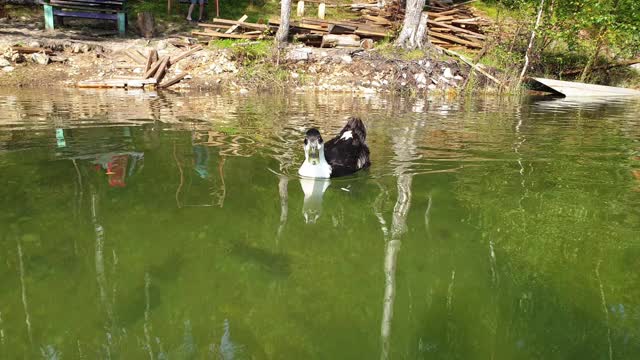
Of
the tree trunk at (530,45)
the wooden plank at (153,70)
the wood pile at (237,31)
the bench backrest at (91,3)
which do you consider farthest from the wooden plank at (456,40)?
the bench backrest at (91,3)

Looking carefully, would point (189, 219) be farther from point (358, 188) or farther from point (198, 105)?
point (198, 105)

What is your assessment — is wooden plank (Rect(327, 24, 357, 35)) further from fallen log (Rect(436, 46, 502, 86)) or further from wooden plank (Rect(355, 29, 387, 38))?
fallen log (Rect(436, 46, 502, 86))

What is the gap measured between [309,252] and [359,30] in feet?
64.7

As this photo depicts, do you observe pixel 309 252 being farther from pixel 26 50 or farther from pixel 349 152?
pixel 26 50

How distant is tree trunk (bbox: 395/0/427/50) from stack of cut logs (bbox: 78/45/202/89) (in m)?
9.14

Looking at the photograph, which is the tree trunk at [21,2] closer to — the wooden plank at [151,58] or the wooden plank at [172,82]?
the wooden plank at [151,58]

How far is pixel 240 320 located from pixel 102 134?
711 centimetres

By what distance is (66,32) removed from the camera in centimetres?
2198

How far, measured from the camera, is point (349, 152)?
699 centimetres

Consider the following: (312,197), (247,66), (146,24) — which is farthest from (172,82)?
(312,197)

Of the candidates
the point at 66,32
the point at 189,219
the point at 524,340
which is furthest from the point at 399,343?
the point at 66,32

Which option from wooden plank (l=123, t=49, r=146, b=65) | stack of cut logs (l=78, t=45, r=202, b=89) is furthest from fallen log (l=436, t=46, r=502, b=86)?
wooden plank (l=123, t=49, r=146, b=65)

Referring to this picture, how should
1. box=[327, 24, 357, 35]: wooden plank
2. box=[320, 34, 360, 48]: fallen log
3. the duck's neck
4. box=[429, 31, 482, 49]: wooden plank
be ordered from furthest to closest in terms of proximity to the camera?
box=[429, 31, 482, 49]: wooden plank < box=[327, 24, 357, 35]: wooden plank < box=[320, 34, 360, 48]: fallen log < the duck's neck

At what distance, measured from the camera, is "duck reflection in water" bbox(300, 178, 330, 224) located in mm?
5128
